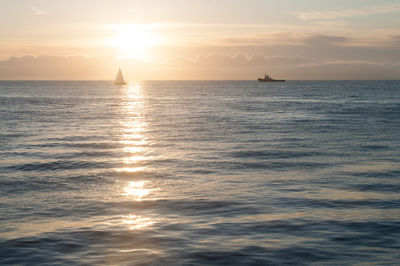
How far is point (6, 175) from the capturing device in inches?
778

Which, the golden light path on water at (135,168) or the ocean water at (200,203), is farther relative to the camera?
the golden light path on water at (135,168)

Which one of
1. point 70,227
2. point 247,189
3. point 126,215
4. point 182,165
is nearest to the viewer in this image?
point 70,227

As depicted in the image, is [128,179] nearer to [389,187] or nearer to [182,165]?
[182,165]

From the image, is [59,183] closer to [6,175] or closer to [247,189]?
[6,175]

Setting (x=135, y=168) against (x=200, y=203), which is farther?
(x=135, y=168)

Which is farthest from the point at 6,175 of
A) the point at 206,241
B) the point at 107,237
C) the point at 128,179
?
the point at 206,241

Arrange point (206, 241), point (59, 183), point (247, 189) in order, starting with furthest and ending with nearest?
point (59, 183) < point (247, 189) < point (206, 241)

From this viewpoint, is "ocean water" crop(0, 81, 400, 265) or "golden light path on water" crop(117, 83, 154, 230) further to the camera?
"golden light path on water" crop(117, 83, 154, 230)

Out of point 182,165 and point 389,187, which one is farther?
point 182,165

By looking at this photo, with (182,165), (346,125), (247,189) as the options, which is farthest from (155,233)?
(346,125)

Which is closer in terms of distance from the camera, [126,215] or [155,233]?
Result: [155,233]

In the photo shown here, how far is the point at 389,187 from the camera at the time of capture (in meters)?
17.0

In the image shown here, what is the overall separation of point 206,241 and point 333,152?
16744mm

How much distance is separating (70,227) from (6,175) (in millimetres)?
9101
